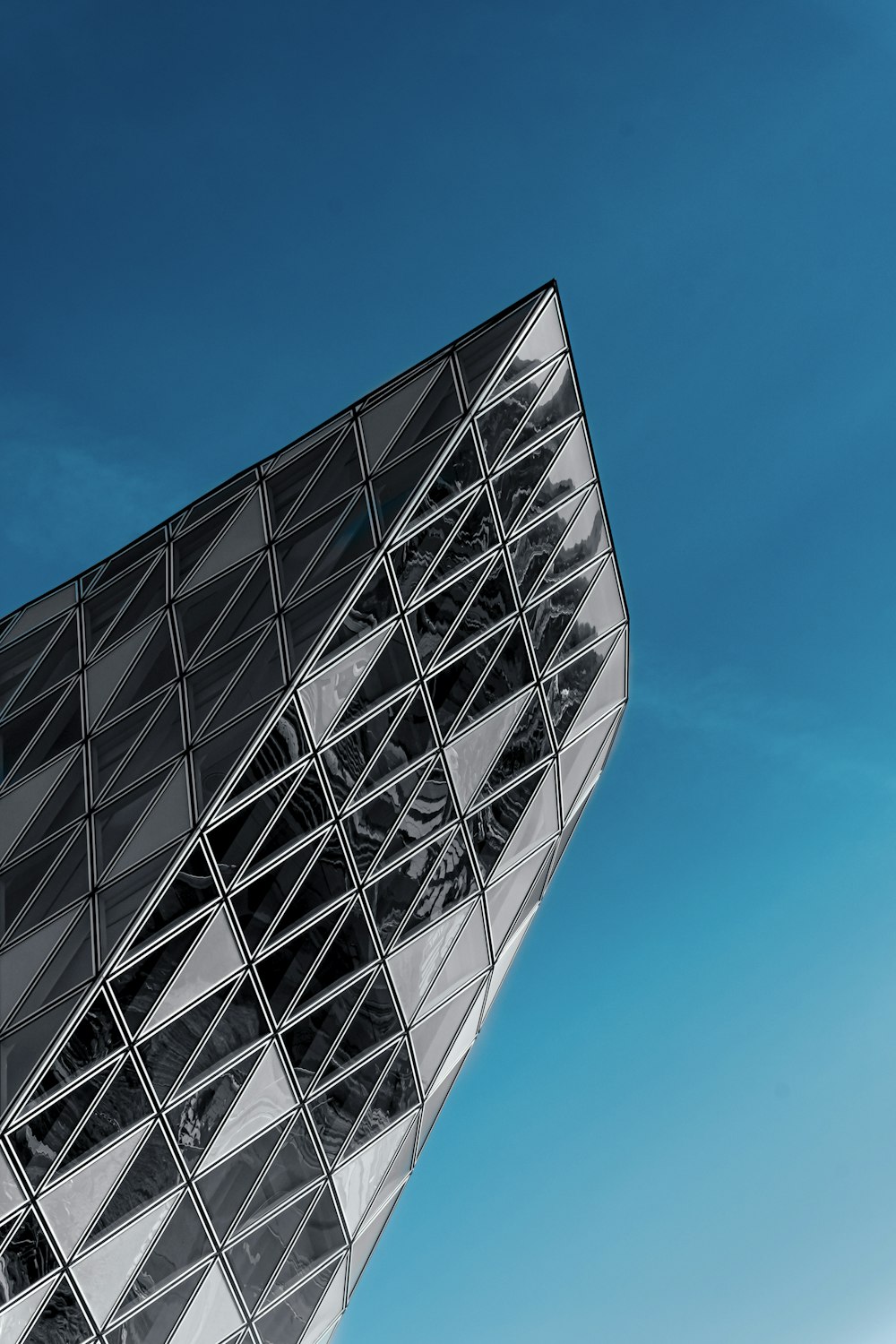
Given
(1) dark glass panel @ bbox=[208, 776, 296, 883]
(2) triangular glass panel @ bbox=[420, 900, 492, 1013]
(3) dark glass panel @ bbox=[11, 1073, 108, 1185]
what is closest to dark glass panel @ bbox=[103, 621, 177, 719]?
(1) dark glass panel @ bbox=[208, 776, 296, 883]

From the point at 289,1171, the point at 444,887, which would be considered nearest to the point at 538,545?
the point at 444,887

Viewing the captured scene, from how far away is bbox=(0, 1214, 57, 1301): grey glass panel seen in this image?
60.1 feet

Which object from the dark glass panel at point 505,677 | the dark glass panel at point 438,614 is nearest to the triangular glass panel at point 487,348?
the dark glass panel at point 438,614

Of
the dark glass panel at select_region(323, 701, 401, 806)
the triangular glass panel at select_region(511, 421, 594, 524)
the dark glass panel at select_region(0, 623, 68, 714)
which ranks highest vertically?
the dark glass panel at select_region(0, 623, 68, 714)

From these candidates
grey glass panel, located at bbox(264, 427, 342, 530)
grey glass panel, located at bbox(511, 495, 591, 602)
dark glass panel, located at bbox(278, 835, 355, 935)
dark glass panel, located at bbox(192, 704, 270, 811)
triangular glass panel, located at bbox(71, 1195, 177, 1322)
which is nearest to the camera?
triangular glass panel, located at bbox(71, 1195, 177, 1322)

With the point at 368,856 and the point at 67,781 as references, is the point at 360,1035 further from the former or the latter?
the point at 67,781

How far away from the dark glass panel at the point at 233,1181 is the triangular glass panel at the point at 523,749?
818 centimetres

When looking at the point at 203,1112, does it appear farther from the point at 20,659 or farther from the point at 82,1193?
the point at 20,659

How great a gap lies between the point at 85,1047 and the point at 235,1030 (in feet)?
9.91

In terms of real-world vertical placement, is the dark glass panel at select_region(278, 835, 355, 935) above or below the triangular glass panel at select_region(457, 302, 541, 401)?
below

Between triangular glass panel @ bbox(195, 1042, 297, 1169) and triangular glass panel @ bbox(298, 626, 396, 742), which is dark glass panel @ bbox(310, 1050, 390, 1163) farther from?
triangular glass panel @ bbox(298, 626, 396, 742)

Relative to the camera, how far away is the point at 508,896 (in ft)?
86.5

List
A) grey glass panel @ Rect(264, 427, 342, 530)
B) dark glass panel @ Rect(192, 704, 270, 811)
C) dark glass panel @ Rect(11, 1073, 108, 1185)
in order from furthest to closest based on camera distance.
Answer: grey glass panel @ Rect(264, 427, 342, 530) → dark glass panel @ Rect(192, 704, 270, 811) → dark glass panel @ Rect(11, 1073, 108, 1185)

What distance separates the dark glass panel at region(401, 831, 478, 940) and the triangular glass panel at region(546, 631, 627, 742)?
4030 millimetres
